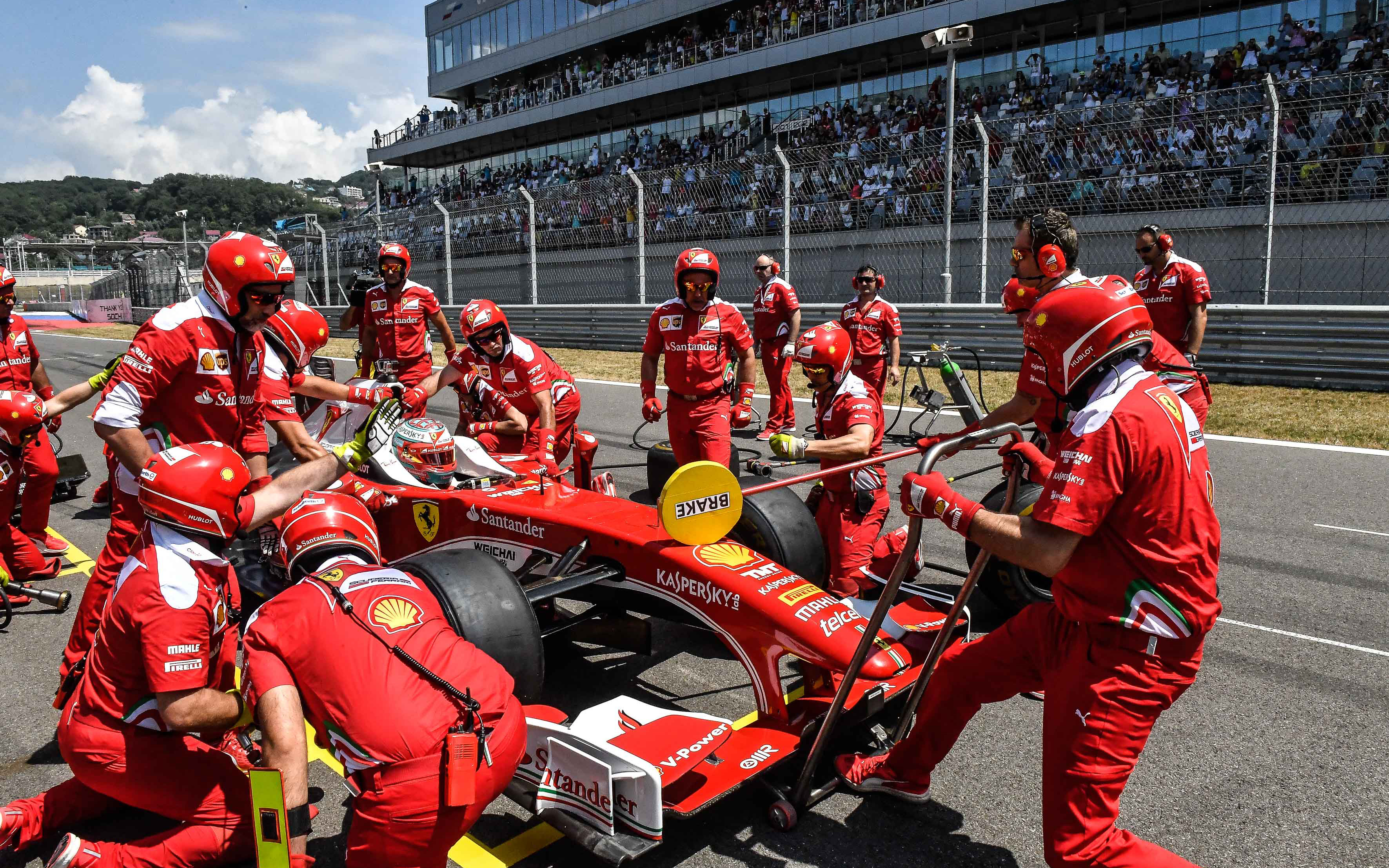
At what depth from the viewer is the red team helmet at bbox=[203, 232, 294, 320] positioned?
4.29 metres

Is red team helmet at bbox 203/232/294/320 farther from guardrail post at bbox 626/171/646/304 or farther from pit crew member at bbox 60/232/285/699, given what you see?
guardrail post at bbox 626/171/646/304

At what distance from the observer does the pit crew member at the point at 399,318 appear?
8703 millimetres

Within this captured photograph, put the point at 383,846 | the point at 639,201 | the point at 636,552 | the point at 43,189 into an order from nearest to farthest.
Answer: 1. the point at 383,846
2. the point at 636,552
3. the point at 639,201
4. the point at 43,189

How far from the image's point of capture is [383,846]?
2.52 meters

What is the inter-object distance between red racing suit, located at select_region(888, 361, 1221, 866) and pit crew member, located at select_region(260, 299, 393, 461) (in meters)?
2.85

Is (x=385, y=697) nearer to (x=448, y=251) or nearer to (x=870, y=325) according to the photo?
(x=870, y=325)

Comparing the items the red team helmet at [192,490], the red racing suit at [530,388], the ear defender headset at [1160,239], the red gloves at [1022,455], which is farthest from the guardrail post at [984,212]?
the red team helmet at [192,490]

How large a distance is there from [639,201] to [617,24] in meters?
20.7

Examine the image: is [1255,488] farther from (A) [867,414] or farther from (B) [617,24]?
(B) [617,24]

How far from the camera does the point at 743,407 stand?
6.83 m

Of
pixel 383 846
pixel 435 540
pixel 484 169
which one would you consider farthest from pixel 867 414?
pixel 484 169

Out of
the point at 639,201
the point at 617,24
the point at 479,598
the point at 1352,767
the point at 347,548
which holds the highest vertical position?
the point at 617,24

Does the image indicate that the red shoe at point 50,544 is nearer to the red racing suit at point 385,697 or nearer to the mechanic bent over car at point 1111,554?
the red racing suit at point 385,697

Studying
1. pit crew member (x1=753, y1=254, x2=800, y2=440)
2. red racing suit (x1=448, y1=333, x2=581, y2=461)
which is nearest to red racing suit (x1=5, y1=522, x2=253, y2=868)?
red racing suit (x1=448, y1=333, x2=581, y2=461)
